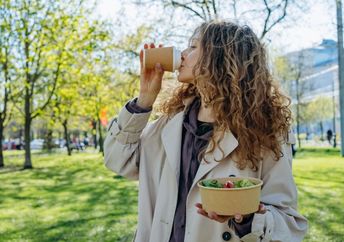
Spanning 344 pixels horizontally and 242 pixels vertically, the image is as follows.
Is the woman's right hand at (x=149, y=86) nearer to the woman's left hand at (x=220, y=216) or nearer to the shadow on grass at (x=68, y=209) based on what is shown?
the woman's left hand at (x=220, y=216)

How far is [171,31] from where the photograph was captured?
15500 millimetres

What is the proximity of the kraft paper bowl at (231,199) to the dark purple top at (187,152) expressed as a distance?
34 centimetres

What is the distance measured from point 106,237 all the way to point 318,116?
4386 cm

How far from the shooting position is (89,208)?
906cm

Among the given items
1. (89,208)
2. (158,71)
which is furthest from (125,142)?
(89,208)

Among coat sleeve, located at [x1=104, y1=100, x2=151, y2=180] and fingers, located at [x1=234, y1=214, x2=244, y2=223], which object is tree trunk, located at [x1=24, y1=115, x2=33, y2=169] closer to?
coat sleeve, located at [x1=104, y1=100, x2=151, y2=180]

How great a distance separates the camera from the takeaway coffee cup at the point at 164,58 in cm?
206

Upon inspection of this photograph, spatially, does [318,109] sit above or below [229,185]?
above

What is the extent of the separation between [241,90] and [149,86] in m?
0.45

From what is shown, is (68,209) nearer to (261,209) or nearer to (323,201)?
(323,201)

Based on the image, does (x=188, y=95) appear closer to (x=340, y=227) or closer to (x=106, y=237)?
(x=106, y=237)

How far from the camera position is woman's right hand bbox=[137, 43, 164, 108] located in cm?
217

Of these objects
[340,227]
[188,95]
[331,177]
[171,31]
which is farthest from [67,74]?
[188,95]

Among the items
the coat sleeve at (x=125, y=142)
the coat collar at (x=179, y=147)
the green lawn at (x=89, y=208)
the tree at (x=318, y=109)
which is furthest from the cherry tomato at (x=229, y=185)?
the tree at (x=318, y=109)
